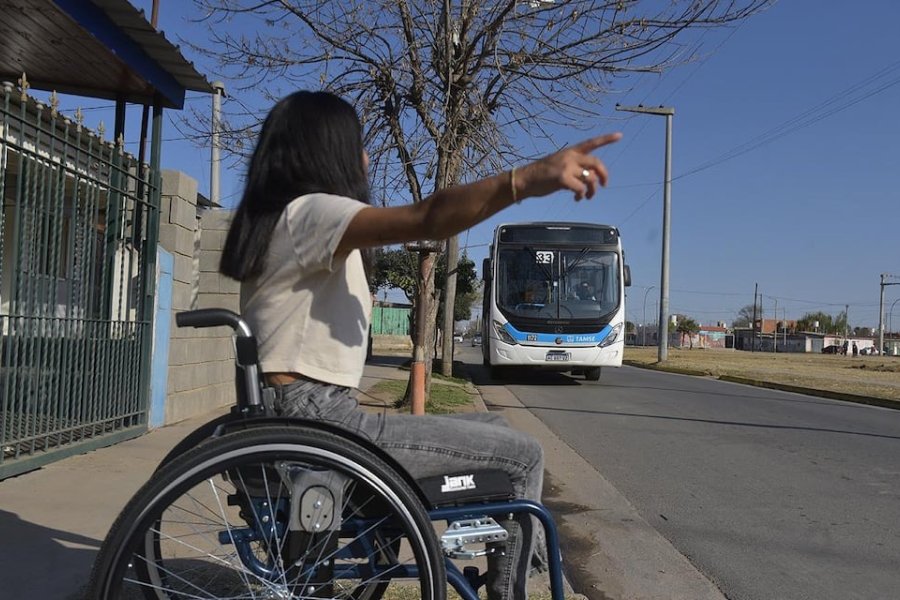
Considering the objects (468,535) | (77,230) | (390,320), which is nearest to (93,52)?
(77,230)

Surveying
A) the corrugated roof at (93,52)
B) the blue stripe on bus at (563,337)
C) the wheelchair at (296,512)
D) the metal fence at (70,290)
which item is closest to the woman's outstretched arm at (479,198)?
the wheelchair at (296,512)

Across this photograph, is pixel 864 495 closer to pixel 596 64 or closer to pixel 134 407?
pixel 596 64

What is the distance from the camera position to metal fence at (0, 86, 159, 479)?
5.12 m

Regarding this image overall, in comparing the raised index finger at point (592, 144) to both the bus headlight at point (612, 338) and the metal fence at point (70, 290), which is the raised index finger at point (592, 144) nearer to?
the metal fence at point (70, 290)

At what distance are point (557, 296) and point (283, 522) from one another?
1399 centimetres

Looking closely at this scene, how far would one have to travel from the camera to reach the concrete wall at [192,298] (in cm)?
755

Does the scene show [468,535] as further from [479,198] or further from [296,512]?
[479,198]

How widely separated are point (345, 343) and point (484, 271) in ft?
46.5

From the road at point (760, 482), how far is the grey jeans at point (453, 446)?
201cm

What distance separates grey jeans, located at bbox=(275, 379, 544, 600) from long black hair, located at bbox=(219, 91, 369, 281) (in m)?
0.41

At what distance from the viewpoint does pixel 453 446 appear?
89.7 inches

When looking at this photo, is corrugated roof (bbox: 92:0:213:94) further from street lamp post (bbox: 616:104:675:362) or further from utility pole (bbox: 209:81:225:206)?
street lamp post (bbox: 616:104:675:362)

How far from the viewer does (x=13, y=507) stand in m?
4.41

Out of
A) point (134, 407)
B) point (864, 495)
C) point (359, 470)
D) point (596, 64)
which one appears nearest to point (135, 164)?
point (134, 407)
